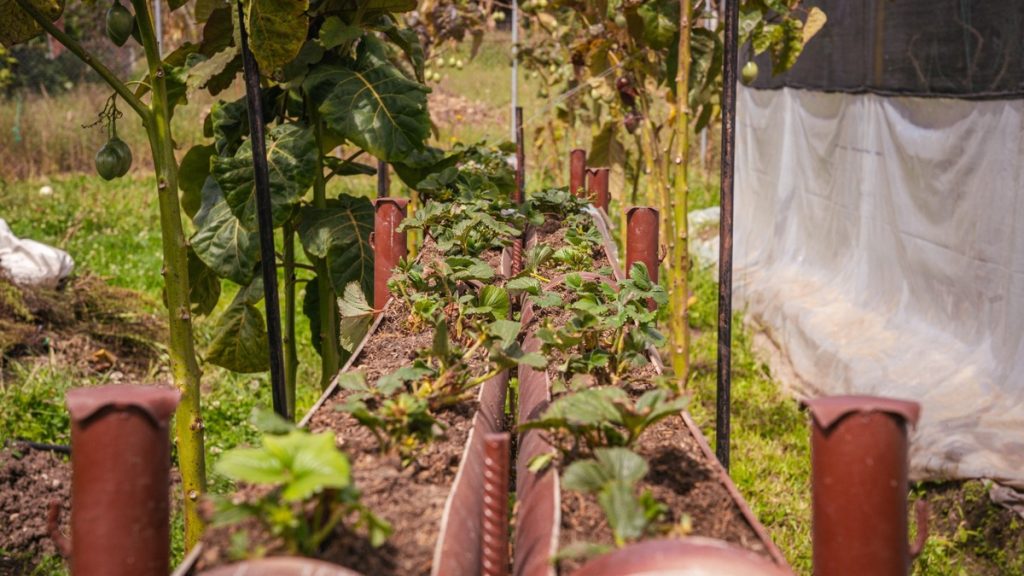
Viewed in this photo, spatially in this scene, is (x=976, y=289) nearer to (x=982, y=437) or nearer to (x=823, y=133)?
(x=982, y=437)

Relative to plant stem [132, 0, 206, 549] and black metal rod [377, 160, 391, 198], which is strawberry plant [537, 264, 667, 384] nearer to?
plant stem [132, 0, 206, 549]

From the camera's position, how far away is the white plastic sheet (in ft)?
13.5

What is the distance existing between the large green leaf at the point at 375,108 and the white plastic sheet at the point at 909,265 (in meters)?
2.11

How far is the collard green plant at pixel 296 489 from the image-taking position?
1.12m

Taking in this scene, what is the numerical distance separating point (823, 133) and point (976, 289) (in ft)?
7.08

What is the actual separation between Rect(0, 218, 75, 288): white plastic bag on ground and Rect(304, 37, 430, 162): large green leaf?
2.83 m

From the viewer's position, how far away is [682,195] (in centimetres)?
353

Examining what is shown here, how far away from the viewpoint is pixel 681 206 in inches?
140

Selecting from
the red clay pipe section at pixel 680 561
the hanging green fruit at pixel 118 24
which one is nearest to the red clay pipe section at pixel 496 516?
the red clay pipe section at pixel 680 561


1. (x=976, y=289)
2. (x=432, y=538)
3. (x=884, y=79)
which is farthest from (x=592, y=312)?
(x=884, y=79)

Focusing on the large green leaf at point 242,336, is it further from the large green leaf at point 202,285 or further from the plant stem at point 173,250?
the plant stem at point 173,250

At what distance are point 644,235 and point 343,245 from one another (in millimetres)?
825

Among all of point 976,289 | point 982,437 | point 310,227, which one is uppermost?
point 310,227

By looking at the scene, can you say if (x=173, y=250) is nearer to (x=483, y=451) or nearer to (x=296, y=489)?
(x=483, y=451)
